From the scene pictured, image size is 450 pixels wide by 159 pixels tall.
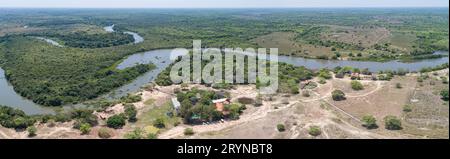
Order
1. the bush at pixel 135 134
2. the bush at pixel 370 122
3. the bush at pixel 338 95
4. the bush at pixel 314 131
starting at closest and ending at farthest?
the bush at pixel 135 134 → the bush at pixel 314 131 → the bush at pixel 370 122 → the bush at pixel 338 95

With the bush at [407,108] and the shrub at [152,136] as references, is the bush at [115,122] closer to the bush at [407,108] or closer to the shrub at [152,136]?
the shrub at [152,136]

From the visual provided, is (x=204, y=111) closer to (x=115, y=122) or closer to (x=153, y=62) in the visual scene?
(x=115, y=122)

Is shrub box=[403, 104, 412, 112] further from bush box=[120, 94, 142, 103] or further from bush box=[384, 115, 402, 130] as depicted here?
bush box=[120, 94, 142, 103]

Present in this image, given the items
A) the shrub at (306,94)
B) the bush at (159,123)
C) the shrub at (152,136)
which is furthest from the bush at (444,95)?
the shrub at (152,136)

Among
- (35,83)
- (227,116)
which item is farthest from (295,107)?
(35,83)

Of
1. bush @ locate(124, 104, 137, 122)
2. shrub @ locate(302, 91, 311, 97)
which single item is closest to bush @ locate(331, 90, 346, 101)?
shrub @ locate(302, 91, 311, 97)

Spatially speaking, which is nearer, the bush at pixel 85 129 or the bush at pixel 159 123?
the bush at pixel 85 129

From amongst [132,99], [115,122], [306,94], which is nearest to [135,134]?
[115,122]

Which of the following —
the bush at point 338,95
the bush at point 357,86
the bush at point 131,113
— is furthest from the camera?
the bush at point 357,86

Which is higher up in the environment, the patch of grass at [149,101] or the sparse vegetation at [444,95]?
the sparse vegetation at [444,95]

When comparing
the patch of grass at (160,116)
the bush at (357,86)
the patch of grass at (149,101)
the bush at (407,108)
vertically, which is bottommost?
the patch of grass at (160,116)
